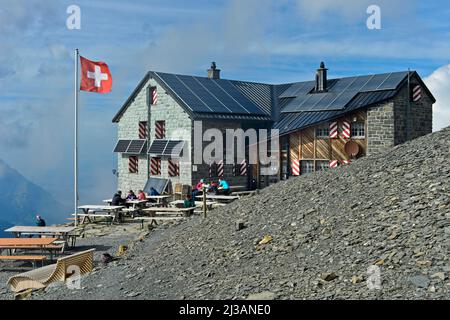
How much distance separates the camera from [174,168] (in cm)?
3381

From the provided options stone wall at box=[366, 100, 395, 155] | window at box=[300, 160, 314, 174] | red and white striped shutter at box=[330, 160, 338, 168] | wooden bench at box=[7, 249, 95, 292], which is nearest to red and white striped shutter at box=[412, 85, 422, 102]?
stone wall at box=[366, 100, 395, 155]

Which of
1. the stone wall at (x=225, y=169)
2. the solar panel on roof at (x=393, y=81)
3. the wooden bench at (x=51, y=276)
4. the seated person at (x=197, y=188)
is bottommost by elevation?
the wooden bench at (x=51, y=276)

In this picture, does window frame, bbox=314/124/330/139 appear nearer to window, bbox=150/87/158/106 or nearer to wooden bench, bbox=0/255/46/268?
window, bbox=150/87/158/106

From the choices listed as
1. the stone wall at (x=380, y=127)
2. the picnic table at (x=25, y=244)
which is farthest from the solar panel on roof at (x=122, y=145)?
the picnic table at (x=25, y=244)

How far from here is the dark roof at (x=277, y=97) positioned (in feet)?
109

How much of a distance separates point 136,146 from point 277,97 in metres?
9.88

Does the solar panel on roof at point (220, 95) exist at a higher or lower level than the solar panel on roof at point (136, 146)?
higher

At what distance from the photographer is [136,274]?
13.5 m

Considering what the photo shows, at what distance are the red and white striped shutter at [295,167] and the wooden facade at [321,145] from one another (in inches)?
3.2

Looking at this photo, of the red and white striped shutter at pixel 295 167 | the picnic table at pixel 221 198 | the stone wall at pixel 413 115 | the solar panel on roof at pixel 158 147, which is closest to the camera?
the picnic table at pixel 221 198

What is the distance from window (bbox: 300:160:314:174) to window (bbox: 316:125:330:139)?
1.47m

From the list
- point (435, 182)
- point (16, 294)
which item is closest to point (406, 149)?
point (435, 182)

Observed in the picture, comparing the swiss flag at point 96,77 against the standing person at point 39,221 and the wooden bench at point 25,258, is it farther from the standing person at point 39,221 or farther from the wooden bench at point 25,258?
the wooden bench at point 25,258

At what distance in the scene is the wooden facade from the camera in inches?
1267
